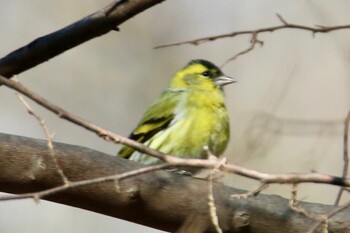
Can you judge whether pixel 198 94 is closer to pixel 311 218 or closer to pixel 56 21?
pixel 311 218

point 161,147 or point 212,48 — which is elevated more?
point 212,48

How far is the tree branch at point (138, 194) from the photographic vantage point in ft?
6.75

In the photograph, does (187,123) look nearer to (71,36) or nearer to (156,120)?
(156,120)

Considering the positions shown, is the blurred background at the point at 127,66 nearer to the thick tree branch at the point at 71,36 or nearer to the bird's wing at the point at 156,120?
the bird's wing at the point at 156,120

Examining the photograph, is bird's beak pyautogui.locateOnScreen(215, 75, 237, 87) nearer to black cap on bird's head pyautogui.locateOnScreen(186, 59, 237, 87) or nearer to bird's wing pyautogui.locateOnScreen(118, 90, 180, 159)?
black cap on bird's head pyautogui.locateOnScreen(186, 59, 237, 87)

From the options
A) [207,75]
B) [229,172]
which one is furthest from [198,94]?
[229,172]

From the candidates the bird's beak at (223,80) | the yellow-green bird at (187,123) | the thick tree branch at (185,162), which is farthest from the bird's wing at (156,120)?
the thick tree branch at (185,162)

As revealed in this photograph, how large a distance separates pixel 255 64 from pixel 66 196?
3067 mm

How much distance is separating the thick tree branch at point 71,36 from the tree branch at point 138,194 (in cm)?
35

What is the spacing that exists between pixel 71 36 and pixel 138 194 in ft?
1.66

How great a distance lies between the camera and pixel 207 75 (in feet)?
12.2

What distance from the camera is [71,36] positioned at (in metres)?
2.40

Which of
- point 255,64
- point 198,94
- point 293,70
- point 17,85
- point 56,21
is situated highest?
point 56,21

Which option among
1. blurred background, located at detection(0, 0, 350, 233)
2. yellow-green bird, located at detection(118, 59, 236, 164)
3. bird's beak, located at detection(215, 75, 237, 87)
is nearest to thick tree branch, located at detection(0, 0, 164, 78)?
yellow-green bird, located at detection(118, 59, 236, 164)
